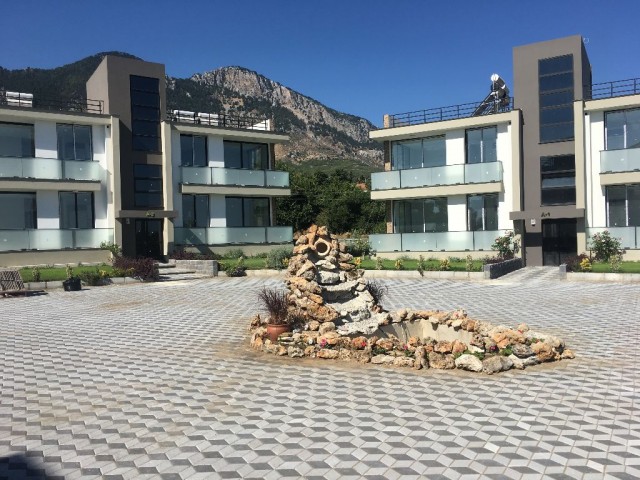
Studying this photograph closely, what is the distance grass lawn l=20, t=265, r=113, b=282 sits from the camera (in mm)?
23250

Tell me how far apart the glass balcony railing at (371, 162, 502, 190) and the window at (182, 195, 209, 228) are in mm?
10631

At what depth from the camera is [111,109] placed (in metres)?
31.0

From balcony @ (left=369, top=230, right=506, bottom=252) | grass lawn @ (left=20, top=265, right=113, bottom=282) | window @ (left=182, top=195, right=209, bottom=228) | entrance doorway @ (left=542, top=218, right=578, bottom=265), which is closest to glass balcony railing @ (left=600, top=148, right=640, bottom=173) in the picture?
entrance doorway @ (left=542, top=218, right=578, bottom=265)

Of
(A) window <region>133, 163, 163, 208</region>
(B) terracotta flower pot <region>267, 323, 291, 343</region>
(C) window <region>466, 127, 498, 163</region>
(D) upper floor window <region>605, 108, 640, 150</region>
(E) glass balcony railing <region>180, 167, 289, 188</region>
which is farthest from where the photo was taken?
(E) glass balcony railing <region>180, 167, 289, 188</region>

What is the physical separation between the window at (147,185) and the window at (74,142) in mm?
2815

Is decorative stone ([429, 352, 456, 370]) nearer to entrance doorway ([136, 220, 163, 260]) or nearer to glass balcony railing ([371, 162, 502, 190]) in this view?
glass balcony railing ([371, 162, 502, 190])

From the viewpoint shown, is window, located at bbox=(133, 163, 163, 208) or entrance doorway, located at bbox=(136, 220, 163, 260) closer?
entrance doorway, located at bbox=(136, 220, 163, 260)

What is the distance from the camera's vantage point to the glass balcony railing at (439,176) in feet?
102

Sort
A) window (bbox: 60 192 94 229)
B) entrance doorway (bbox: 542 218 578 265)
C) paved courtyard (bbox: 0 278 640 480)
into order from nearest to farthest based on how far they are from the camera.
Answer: paved courtyard (bbox: 0 278 640 480) < window (bbox: 60 192 94 229) < entrance doorway (bbox: 542 218 578 265)

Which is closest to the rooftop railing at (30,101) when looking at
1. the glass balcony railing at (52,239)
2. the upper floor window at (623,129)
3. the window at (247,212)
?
the glass balcony railing at (52,239)

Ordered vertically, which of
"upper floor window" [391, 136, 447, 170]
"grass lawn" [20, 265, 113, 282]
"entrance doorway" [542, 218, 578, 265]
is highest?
"upper floor window" [391, 136, 447, 170]

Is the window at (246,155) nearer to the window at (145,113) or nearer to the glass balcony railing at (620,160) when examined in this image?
the window at (145,113)

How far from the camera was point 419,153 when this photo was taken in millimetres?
34281

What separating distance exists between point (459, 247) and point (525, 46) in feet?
39.0
